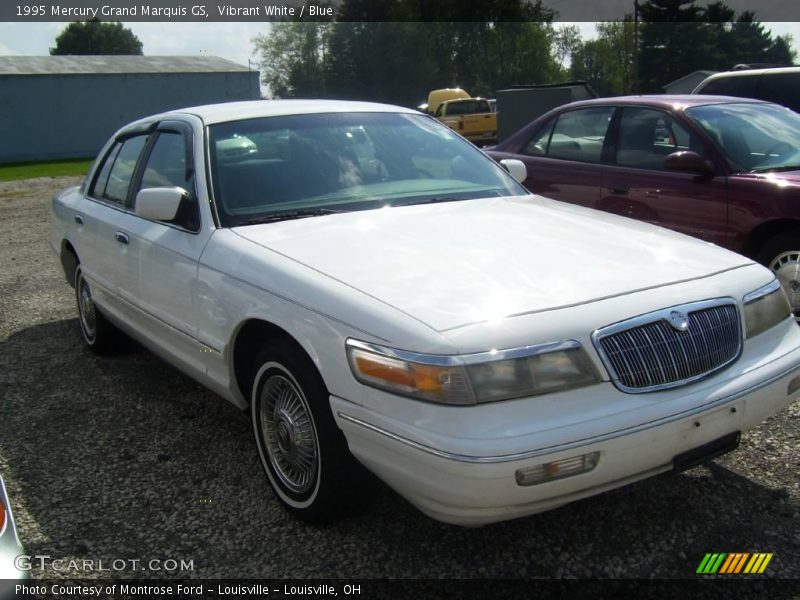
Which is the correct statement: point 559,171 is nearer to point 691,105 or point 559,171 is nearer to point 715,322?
point 691,105

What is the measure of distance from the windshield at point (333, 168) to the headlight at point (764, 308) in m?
1.50

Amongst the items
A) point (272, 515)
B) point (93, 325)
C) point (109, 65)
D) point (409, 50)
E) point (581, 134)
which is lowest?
point (272, 515)

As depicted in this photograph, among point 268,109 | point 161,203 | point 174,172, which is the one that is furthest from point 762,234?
point 161,203

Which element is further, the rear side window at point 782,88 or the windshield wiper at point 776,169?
the rear side window at point 782,88

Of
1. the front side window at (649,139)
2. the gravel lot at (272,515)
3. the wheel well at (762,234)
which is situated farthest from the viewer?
the front side window at (649,139)

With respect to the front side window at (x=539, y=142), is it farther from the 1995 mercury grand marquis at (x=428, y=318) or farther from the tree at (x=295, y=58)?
the tree at (x=295, y=58)

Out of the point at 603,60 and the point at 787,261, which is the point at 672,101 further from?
the point at 603,60

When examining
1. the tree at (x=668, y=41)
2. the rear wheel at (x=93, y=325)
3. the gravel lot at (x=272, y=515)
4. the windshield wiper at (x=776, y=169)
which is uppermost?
the tree at (x=668, y=41)

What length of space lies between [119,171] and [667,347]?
3.64 meters

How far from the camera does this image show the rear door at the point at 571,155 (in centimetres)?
629

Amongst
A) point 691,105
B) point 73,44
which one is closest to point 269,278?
point 691,105

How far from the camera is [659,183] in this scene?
578cm

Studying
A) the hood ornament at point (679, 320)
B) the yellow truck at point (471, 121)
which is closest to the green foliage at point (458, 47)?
the yellow truck at point (471, 121)

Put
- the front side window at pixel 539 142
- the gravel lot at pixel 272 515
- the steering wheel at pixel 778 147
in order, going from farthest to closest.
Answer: the front side window at pixel 539 142 → the steering wheel at pixel 778 147 → the gravel lot at pixel 272 515
